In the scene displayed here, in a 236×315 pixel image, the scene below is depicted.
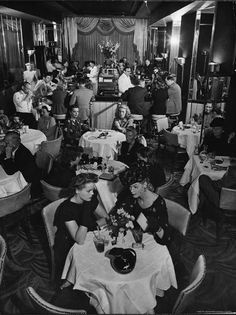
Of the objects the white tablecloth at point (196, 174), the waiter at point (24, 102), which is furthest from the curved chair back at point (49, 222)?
the waiter at point (24, 102)

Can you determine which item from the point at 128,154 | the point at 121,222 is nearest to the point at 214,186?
the point at 128,154

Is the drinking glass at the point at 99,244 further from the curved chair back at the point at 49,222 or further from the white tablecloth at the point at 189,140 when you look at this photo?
the white tablecloth at the point at 189,140

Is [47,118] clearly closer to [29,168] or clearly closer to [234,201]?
[29,168]

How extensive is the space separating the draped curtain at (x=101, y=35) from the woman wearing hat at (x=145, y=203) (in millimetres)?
14672

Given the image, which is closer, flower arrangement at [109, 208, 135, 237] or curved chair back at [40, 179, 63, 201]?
flower arrangement at [109, 208, 135, 237]

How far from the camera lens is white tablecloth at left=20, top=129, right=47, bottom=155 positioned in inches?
198

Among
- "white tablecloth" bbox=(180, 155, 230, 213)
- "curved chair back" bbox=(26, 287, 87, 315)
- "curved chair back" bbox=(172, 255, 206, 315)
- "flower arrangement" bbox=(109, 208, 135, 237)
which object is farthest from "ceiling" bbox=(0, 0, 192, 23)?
"curved chair back" bbox=(26, 287, 87, 315)

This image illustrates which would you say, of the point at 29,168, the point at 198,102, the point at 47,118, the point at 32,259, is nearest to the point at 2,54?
the point at 47,118

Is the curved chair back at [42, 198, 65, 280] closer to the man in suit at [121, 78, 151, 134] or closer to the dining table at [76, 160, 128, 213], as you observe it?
the dining table at [76, 160, 128, 213]

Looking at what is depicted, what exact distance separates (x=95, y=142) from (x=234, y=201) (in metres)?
2.28

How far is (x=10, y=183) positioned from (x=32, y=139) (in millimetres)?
1480

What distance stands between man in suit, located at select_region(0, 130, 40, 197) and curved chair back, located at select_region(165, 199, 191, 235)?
1.87 meters

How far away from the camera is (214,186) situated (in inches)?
154

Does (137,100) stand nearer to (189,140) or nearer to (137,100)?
(137,100)
